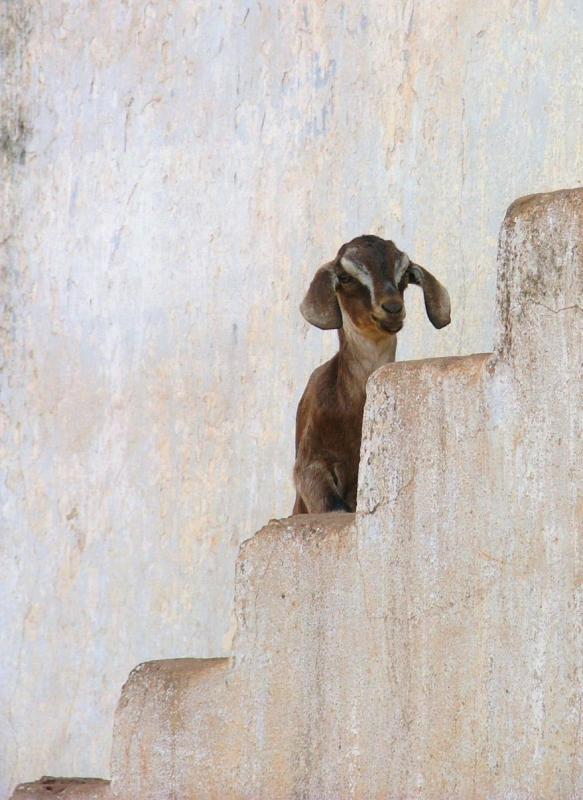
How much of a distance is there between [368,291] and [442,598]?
165cm

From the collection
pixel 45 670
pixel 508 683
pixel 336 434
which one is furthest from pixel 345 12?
pixel 508 683

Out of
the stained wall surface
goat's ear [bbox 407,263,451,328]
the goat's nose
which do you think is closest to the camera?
the goat's nose

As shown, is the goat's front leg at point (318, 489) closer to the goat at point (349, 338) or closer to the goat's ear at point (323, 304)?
the goat at point (349, 338)

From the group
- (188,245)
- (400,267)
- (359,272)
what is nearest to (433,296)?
(400,267)

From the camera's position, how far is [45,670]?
9.56 m

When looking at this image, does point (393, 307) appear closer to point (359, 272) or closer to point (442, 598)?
point (359, 272)

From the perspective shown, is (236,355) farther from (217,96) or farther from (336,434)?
(336,434)

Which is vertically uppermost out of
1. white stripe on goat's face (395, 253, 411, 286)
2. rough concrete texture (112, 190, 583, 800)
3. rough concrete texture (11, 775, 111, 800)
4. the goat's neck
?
white stripe on goat's face (395, 253, 411, 286)

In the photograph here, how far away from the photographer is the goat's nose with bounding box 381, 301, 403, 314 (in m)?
6.35

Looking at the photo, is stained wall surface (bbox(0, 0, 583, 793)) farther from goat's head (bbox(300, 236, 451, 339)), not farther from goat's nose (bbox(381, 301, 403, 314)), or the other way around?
goat's nose (bbox(381, 301, 403, 314))

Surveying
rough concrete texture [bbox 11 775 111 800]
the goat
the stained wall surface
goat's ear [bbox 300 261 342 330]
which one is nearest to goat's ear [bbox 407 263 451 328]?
the goat

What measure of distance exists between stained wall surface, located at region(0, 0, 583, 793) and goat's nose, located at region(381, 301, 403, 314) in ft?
4.49

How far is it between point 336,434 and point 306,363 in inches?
69.6

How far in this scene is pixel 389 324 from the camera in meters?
6.39
